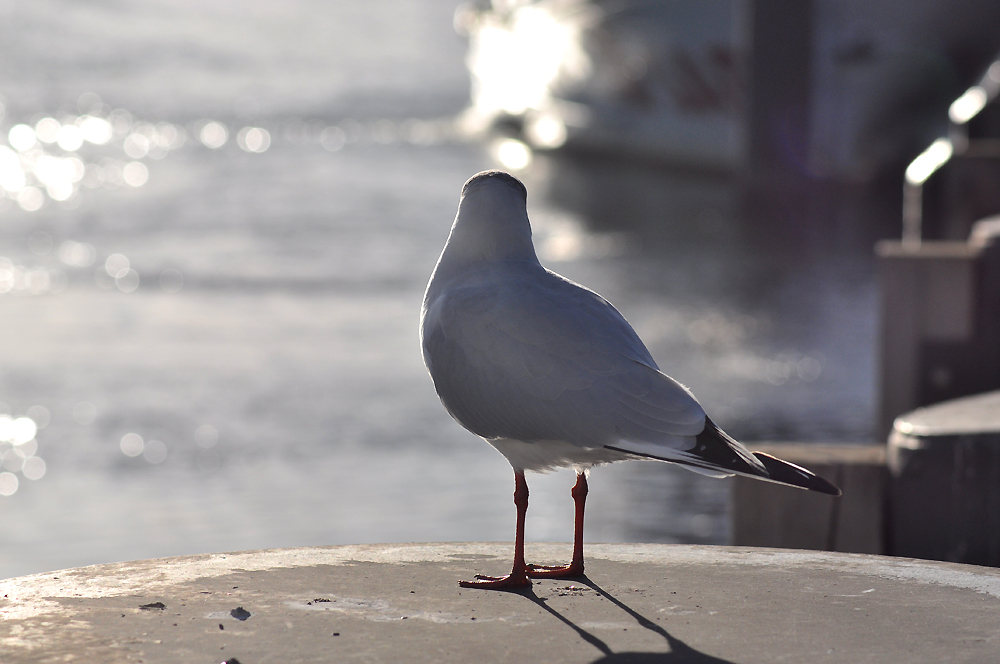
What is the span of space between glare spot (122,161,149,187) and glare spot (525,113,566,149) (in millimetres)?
15162

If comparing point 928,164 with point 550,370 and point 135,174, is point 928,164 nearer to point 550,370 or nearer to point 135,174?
point 550,370

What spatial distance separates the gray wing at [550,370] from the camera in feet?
12.6

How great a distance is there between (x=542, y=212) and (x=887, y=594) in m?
27.9

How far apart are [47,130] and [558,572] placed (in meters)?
60.5

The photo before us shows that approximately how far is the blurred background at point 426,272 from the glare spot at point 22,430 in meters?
0.06

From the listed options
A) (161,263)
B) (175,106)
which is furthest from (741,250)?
(175,106)

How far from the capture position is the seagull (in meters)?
3.78

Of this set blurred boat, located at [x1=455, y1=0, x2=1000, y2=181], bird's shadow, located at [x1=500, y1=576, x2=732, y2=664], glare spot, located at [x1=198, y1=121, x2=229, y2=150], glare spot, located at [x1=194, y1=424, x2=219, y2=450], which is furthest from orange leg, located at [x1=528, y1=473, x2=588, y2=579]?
glare spot, located at [x1=198, y1=121, x2=229, y2=150]

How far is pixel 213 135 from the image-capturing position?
191 ft

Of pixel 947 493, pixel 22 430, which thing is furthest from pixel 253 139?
pixel 947 493

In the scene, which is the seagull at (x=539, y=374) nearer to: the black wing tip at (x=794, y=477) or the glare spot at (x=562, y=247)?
the black wing tip at (x=794, y=477)

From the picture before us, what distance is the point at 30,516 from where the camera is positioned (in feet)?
32.5

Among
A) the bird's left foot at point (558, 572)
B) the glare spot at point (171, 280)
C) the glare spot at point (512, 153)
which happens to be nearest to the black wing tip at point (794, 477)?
the bird's left foot at point (558, 572)

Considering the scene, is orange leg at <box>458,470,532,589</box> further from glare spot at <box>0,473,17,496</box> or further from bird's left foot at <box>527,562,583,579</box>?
glare spot at <box>0,473,17,496</box>
